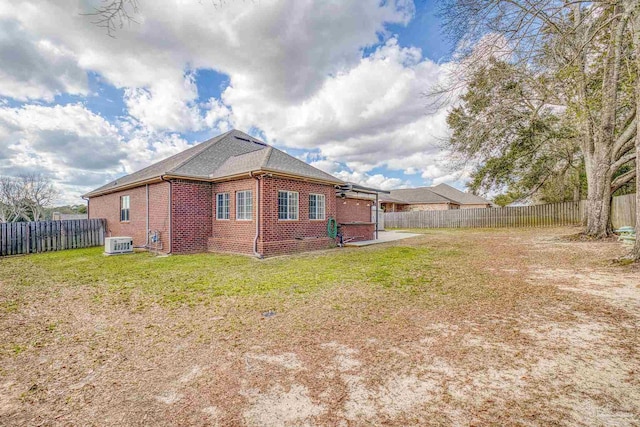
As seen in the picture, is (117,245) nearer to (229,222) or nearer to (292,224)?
(229,222)

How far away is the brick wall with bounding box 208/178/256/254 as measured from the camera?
10219 millimetres

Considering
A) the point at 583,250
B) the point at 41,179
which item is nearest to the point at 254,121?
the point at 583,250

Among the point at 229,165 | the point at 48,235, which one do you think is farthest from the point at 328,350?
the point at 48,235

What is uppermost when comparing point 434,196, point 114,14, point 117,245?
point 114,14

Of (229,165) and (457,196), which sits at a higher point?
(457,196)

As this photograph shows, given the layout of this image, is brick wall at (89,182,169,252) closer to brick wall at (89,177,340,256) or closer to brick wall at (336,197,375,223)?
brick wall at (89,177,340,256)

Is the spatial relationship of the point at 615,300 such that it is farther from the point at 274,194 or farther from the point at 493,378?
the point at 274,194

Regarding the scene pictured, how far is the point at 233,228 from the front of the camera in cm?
1095

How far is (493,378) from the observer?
2.49 m

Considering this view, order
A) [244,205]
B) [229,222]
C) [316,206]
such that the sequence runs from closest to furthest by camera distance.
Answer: [244,205], [229,222], [316,206]

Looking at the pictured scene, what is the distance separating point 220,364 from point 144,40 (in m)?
5.36

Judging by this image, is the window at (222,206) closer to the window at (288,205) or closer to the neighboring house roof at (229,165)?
the neighboring house roof at (229,165)

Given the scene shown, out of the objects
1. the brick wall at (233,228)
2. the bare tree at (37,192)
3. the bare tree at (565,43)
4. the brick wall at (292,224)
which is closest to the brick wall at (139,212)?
the brick wall at (233,228)

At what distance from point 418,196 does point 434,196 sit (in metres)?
2.12
